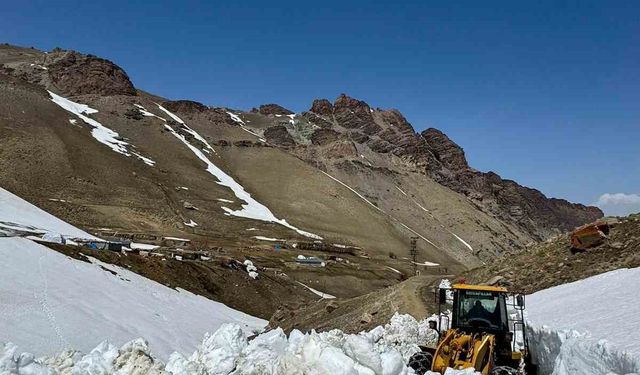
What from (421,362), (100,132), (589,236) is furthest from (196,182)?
→ (421,362)

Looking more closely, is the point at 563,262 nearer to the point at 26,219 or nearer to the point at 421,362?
the point at 421,362

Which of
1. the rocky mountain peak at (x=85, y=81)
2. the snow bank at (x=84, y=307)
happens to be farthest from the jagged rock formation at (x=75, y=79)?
the snow bank at (x=84, y=307)

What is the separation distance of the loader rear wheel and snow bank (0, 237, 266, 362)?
1411 centimetres

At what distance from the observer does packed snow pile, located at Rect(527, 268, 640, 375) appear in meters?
8.48

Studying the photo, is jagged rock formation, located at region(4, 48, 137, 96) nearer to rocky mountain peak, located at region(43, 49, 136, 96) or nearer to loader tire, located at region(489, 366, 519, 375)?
rocky mountain peak, located at region(43, 49, 136, 96)

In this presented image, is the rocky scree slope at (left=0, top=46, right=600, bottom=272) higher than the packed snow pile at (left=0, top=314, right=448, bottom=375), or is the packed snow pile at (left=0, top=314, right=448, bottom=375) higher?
the rocky scree slope at (left=0, top=46, right=600, bottom=272)

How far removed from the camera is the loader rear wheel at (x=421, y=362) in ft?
39.3

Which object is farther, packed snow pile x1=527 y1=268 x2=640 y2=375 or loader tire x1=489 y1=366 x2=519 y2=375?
loader tire x1=489 y1=366 x2=519 y2=375

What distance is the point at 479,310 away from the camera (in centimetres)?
1355

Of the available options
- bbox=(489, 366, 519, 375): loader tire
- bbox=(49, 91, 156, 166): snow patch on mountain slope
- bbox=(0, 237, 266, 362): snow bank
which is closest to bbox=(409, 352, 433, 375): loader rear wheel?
bbox=(489, 366, 519, 375): loader tire

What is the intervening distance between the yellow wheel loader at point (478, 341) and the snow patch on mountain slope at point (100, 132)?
125523 millimetres

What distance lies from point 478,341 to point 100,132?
143m

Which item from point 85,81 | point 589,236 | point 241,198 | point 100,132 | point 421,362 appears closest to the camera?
point 421,362

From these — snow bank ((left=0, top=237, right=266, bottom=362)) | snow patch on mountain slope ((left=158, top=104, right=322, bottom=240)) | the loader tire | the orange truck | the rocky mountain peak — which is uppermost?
the rocky mountain peak
